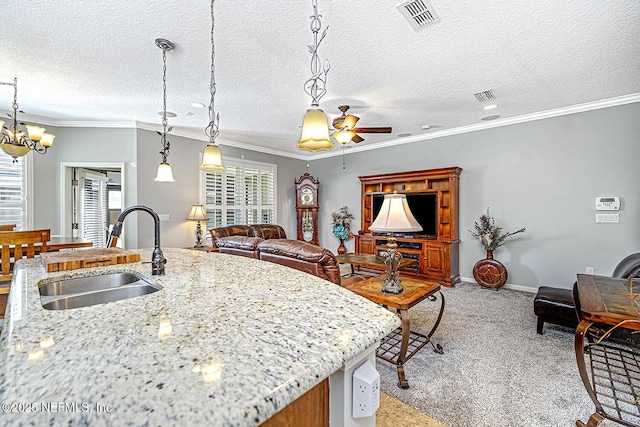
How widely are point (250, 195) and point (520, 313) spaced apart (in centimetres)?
516

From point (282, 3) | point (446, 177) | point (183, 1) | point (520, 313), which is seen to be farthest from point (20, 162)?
point (520, 313)

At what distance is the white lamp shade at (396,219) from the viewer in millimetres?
2346

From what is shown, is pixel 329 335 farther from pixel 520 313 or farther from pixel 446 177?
pixel 446 177

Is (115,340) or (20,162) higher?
(20,162)

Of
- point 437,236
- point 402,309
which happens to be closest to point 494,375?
point 402,309

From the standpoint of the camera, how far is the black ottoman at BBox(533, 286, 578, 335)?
8.50 ft

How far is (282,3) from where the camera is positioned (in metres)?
1.98

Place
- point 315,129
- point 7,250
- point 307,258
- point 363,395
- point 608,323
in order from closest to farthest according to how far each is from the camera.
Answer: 1. point 363,395
2. point 608,323
3. point 315,129
4. point 7,250
5. point 307,258

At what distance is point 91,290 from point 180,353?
124 centimetres

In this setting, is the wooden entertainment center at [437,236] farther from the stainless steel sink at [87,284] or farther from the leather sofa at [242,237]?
the stainless steel sink at [87,284]

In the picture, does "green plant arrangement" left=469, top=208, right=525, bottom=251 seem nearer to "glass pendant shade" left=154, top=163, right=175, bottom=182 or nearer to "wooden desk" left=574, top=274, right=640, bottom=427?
"wooden desk" left=574, top=274, right=640, bottom=427

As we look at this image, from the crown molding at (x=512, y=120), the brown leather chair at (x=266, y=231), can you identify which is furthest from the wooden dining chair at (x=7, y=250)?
the crown molding at (x=512, y=120)

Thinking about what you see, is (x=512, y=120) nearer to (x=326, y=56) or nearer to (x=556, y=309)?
(x=556, y=309)

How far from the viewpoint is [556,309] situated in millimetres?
2646
